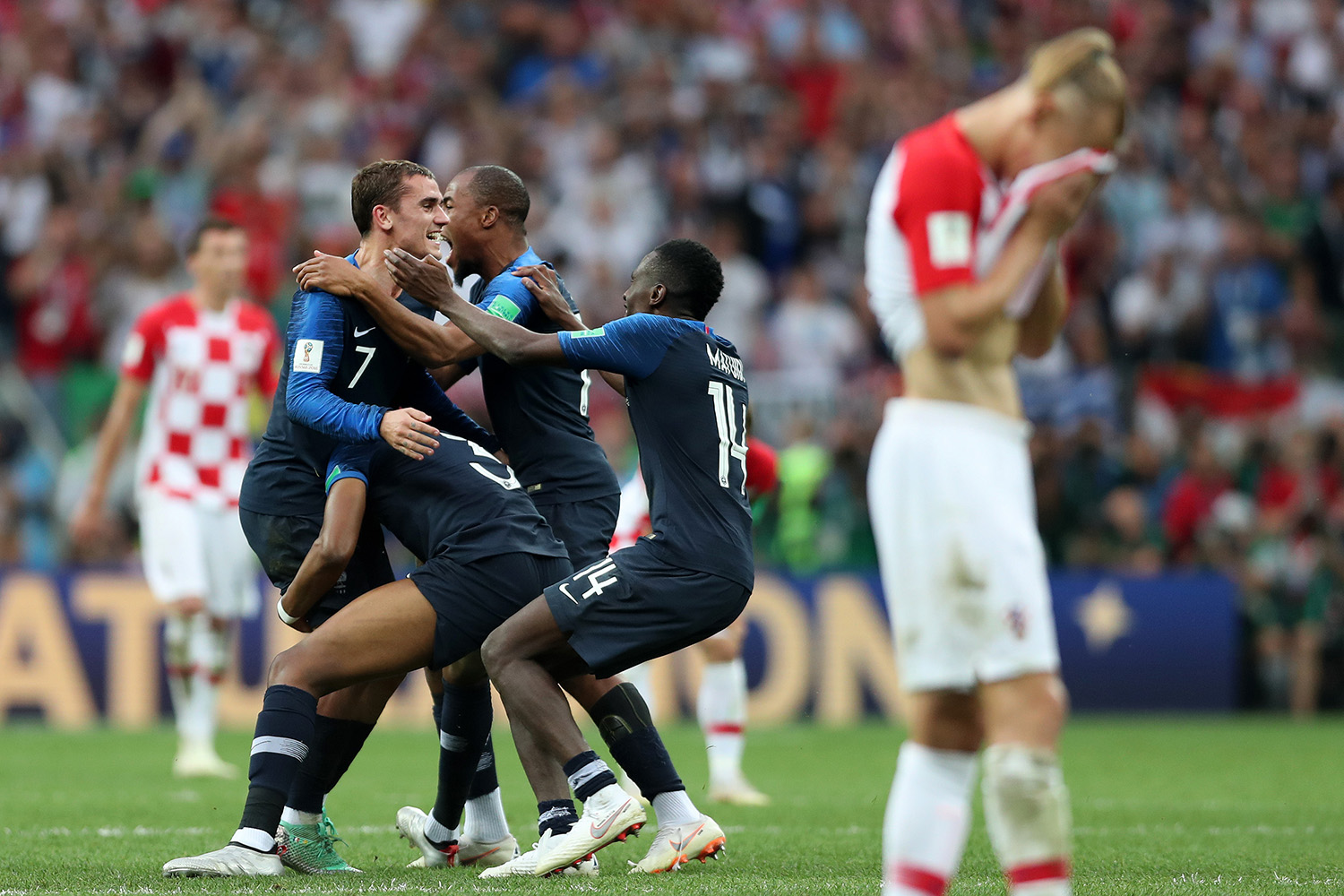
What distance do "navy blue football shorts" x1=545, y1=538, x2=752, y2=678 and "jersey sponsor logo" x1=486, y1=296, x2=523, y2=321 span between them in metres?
0.93

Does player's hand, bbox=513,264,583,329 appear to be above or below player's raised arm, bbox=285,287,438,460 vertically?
above

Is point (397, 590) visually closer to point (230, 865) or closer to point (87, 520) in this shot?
point (230, 865)

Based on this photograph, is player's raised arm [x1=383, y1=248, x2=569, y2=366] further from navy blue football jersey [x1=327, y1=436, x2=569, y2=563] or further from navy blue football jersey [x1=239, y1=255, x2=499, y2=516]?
navy blue football jersey [x1=327, y1=436, x2=569, y2=563]

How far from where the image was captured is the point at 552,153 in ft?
57.6

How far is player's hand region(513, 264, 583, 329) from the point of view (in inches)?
242

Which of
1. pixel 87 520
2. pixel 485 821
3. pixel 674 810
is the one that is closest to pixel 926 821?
pixel 674 810

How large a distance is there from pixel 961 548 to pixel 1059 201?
0.78 metres

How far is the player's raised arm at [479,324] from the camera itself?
5.48 metres

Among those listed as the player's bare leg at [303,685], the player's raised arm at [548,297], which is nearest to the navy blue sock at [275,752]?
the player's bare leg at [303,685]

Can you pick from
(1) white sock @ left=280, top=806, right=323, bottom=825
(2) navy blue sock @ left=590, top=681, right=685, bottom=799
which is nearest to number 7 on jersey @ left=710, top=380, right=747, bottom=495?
(2) navy blue sock @ left=590, top=681, right=685, bottom=799

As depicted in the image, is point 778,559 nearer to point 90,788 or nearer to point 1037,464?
point 1037,464

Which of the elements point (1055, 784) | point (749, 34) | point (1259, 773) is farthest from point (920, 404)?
point (749, 34)

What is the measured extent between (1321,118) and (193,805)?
15.0 m

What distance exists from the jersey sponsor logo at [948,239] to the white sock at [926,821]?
42.8 inches
